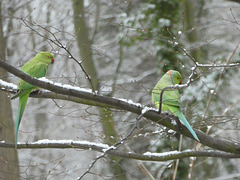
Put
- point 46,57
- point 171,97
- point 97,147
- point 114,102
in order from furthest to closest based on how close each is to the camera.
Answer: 1. point 46,57
2. point 171,97
3. point 97,147
4. point 114,102

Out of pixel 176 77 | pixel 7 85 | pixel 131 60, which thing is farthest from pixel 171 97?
pixel 131 60

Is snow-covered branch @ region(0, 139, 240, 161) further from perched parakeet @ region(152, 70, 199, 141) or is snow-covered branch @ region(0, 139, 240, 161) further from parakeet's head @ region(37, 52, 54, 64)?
parakeet's head @ region(37, 52, 54, 64)

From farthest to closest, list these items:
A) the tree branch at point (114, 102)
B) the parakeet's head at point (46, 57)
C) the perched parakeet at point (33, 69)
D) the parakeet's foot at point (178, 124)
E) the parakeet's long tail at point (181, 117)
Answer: the parakeet's head at point (46, 57)
the perched parakeet at point (33, 69)
the parakeet's foot at point (178, 124)
the parakeet's long tail at point (181, 117)
the tree branch at point (114, 102)

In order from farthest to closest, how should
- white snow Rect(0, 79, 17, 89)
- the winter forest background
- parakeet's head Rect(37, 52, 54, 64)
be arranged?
the winter forest background → parakeet's head Rect(37, 52, 54, 64) → white snow Rect(0, 79, 17, 89)

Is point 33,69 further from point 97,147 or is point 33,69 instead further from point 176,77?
point 176,77

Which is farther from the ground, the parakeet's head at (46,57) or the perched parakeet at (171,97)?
the parakeet's head at (46,57)

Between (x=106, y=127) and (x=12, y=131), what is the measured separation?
1.56m

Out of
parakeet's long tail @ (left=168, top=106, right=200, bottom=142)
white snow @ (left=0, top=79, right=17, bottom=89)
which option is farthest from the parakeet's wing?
parakeet's long tail @ (left=168, top=106, right=200, bottom=142)

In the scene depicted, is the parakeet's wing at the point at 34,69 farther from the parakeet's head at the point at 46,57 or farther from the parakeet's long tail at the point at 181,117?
the parakeet's long tail at the point at 181,117

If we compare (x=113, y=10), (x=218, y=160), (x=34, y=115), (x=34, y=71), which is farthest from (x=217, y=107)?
(x=34, y=115)

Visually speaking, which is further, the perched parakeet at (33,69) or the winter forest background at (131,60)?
the winter forest background at (131,60)

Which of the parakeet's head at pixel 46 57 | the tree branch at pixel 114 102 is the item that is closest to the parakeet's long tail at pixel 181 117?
the tree branch at pixel 114 102

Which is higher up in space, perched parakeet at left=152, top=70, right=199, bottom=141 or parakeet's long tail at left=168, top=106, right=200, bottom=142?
perched parakeet at left=152, top=70, right=199, bottom=141

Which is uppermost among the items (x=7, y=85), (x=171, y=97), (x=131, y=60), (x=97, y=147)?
(x=7, y=85)
